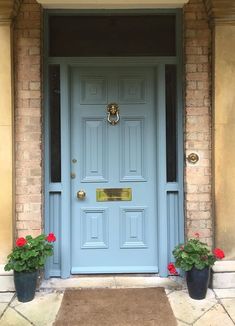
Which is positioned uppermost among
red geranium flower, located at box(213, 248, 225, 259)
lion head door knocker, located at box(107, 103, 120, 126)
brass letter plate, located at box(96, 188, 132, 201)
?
lion head door knocker, located at box(107, 103, 120, 126)

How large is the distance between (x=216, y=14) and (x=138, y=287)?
9.57ft

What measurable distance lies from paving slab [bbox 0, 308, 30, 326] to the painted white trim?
3.01 metres

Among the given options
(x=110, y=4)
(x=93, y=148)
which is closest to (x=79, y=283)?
(x=93, y=148)

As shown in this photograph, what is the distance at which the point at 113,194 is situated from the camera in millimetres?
4223

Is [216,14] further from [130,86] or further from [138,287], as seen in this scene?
[138,287]

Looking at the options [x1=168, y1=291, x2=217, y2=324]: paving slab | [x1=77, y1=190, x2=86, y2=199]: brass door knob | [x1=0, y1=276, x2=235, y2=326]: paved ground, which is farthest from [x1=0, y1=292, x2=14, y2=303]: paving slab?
[x1=168, y1=291, x2=217, y2=324]: paving slab

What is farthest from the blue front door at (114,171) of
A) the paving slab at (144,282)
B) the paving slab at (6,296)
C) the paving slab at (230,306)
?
the paving slab at (230,306)

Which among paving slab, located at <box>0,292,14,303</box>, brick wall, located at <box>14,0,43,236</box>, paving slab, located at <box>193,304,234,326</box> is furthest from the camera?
brick wall, located at <box>14,0,43,236</box>

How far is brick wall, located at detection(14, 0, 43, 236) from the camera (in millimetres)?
3936

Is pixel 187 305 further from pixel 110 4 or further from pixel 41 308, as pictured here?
pixel 110 4

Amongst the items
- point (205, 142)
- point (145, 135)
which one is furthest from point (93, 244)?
point (205, 142)

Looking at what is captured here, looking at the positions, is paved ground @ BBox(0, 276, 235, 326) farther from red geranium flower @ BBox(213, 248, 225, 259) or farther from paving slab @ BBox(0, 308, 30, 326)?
red geranium flower @ BBox(213, 248, 225, 259)

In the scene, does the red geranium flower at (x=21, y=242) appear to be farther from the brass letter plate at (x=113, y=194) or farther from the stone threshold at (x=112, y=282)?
the brass letter plate at (x=113, y=194)

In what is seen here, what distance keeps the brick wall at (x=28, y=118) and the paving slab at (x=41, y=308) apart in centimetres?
66
